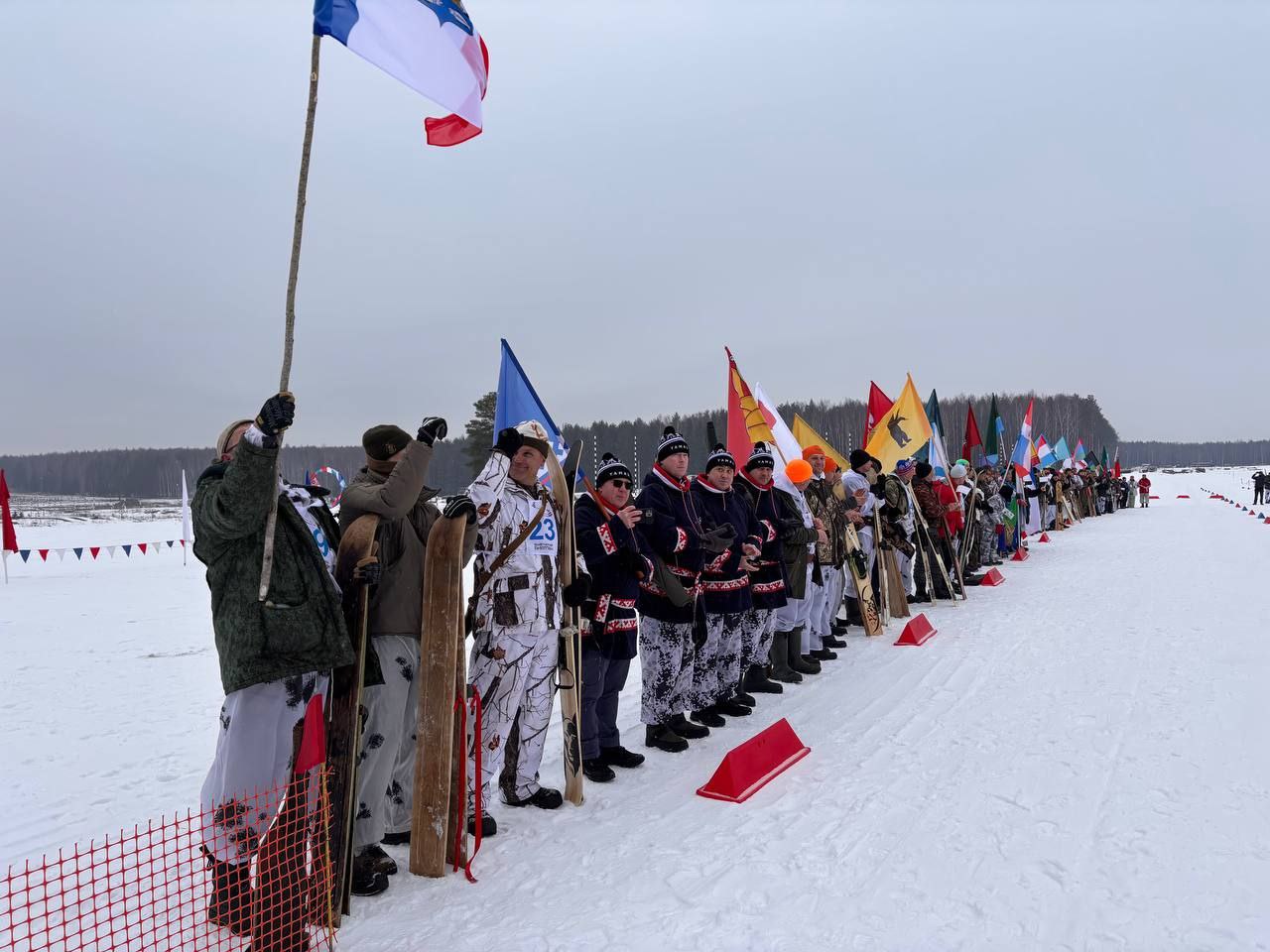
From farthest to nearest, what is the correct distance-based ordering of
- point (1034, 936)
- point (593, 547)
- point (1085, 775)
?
point (593, 547), point (1085, 775), point (1034, 936)

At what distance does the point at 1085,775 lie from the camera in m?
4.23

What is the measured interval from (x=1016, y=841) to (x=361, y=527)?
333 centimetres

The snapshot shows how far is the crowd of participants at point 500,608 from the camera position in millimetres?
2873

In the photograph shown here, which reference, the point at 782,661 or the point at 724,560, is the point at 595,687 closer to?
the point at 724,560

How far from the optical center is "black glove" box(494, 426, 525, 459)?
3926 millimetres

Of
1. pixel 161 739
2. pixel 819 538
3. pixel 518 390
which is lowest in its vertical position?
pixel 161 739

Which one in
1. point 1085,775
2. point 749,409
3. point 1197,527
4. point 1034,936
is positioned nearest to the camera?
point 1034,936

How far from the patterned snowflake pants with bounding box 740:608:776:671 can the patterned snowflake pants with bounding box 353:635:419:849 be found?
2886 millimetres

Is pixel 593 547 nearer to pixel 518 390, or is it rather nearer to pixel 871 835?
pixel 518 390

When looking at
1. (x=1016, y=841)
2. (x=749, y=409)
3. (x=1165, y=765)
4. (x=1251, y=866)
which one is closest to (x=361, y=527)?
(x=1016, y=841)

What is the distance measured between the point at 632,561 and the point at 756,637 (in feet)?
6.21

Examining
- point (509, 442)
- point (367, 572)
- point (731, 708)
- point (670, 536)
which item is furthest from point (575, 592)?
point (731, 708)

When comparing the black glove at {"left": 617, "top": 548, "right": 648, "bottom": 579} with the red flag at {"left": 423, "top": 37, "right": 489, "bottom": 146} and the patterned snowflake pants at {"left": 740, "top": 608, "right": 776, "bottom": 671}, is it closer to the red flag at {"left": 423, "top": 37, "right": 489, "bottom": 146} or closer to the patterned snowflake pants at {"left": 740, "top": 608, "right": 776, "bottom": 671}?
the patterned snowflake pants at {"left": 740, "top": 608, "right": 776, "bottom": 671}

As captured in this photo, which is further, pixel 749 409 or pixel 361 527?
pixel 749 409
